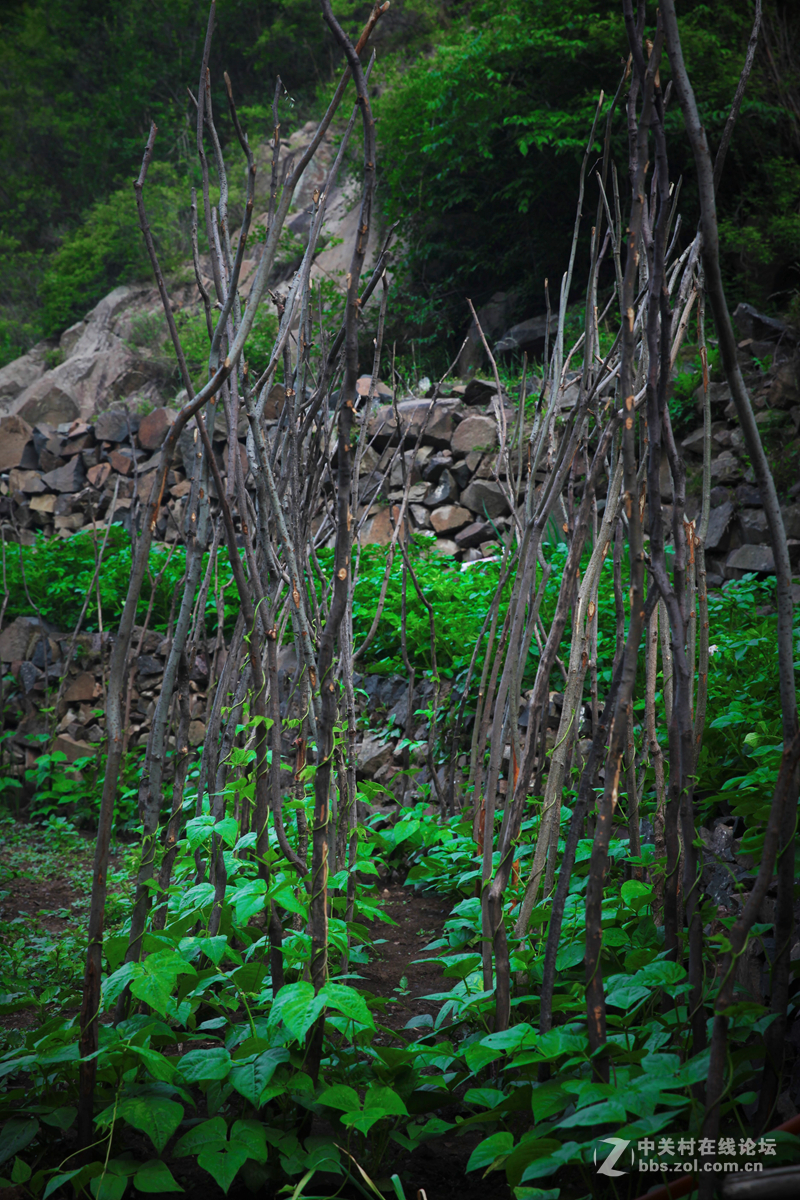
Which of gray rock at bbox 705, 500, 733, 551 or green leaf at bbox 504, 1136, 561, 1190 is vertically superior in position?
green leaf at bbox 504, 1136, 561, 1190

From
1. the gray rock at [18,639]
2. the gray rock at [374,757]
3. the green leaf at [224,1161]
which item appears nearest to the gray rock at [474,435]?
the gray rock at [374,757]

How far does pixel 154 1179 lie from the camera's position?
0.72m

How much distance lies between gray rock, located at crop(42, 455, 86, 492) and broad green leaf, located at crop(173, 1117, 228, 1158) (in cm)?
604

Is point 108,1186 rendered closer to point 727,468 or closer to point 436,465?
point 727,468

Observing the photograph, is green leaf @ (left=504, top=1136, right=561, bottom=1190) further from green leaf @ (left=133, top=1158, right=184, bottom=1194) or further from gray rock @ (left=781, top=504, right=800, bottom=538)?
gray rock @ (left=781, top=504, right=800, bottom=538)

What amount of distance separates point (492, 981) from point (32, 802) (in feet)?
10.2

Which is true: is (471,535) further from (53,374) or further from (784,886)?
(53,374)

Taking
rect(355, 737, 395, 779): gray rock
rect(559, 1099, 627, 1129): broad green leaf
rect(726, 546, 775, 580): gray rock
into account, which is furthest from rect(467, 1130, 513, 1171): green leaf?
rect(726, 546, 775, 580): gray rock

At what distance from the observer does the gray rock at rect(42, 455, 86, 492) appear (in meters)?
6.04

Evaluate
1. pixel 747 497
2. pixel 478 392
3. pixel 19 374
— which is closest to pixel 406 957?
pixel 747 497

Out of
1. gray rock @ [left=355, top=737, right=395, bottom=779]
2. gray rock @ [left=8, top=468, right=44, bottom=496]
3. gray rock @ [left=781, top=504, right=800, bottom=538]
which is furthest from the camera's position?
gray rock @ [left=8, top=468, right=44, bottom=496]

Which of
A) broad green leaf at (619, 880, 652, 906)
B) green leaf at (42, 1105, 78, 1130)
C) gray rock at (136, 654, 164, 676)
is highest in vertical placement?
green leaf at (42, 1105, 78, 1130)

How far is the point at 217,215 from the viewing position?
1226 mm

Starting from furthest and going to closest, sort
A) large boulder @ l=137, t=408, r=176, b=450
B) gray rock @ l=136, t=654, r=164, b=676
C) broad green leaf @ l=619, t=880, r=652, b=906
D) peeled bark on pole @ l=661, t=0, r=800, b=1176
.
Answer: large boulder @ l=137, t=408, r=176, b=450 → gray rock @ l=136, t=654, r=164, b=676 → broad green leaf @ l=619, t=880, r=652, b=906 → peeled bark on pole @ l=661, t=0, r=800, b=1176
